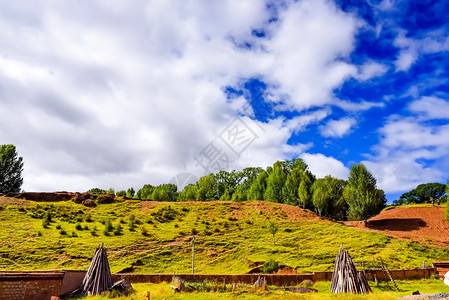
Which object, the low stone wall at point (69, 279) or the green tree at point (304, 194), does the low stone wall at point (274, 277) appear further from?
the green tree at point (304, 194)

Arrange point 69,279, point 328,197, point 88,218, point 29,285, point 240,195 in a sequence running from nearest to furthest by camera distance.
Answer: point 29,285 → point 69,279 → point 88,218 → point 328,197 → point 240,195

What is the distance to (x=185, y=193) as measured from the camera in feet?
276

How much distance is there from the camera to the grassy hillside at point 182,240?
90.1 feet

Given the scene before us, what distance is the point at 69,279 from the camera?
42.7 ft

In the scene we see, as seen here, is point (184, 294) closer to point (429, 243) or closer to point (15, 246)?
point (15, 246)

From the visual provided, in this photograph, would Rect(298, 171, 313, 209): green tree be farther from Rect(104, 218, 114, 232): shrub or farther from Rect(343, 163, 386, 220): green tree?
Rect(104, 218, 114, 232): shrub

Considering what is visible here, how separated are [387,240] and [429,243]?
5.08 metres

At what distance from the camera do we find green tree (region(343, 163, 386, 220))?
43812 mm

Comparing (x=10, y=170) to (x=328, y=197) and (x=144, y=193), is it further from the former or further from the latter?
(x=328, y=197)

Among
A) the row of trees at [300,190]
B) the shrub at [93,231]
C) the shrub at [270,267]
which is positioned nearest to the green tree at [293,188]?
the row of trees at [300,190]

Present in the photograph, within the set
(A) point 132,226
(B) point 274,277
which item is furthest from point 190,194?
(B) point 274,277

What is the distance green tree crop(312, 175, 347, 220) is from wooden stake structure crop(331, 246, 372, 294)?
38462mm

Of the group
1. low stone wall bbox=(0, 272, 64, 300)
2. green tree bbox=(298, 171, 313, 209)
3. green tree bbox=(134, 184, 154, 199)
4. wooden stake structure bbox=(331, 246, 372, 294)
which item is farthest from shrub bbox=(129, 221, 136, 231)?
green tree bbox=(134, 184, 154, 199)

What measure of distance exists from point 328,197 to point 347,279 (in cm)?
4001
